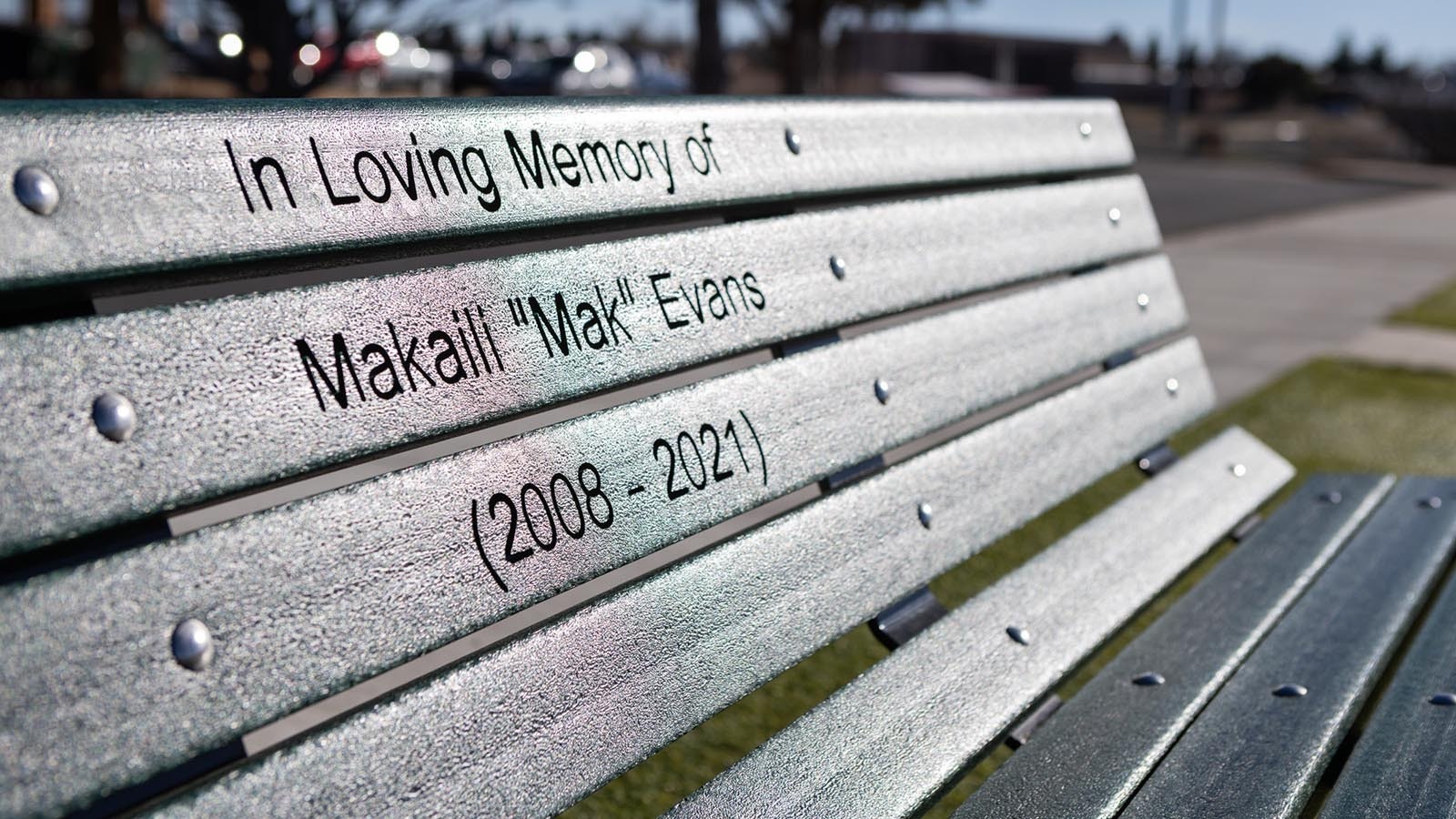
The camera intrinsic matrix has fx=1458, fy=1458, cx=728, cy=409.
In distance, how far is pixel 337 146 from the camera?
1136 millimetres

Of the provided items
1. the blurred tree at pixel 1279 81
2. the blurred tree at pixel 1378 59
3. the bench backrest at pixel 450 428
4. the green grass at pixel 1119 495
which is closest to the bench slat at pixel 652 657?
the bench backrest at pixel 450 428

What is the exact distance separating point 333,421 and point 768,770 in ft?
1.75

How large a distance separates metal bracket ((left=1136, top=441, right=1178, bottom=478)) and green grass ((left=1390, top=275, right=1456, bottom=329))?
5858 mm

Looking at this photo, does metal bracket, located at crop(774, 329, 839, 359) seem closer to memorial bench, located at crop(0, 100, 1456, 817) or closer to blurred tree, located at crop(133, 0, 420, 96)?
memorial bench, located at crop(0, 100, 1456, 817)

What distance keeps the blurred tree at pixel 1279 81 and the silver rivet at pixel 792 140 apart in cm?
8221

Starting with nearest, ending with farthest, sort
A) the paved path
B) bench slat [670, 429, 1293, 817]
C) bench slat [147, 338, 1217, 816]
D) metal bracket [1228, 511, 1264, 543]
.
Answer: bench slat [147, 338, 1217, 816] → bench slat [670, 429, 1293, 817] → metal bracket [1228, 511, 1264, 543] → the paved path

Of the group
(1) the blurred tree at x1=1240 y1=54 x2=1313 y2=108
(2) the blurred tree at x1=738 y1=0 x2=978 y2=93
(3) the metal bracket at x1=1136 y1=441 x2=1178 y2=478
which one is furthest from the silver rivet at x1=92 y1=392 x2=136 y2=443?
(1) the blurred tree at x1=1240 y1=54 x2=1313 y2=108

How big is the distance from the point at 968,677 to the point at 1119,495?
2.76m

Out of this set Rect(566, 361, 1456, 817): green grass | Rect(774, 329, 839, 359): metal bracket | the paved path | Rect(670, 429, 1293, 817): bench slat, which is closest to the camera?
Rect(670, 429, 1293, 817): bench slat

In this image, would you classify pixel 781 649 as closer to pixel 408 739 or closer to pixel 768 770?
pixel 768 770

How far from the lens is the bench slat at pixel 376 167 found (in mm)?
929

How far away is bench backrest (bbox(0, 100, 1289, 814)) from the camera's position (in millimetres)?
902

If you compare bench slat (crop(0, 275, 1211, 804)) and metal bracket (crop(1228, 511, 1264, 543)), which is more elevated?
bench slat (crop(0, 275, 1211, 804))

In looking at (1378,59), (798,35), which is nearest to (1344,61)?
(1378,59)
